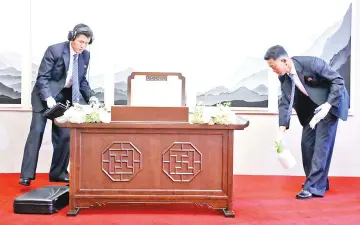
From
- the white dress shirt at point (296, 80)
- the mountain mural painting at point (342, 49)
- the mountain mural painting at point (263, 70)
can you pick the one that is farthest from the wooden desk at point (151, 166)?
the mountain mural painting at point (342, 49)

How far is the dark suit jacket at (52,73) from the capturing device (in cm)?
420

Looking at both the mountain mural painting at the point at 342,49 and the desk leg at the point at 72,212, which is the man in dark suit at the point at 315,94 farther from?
the desk leg at the point at 72,212

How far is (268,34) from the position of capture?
16.6ft

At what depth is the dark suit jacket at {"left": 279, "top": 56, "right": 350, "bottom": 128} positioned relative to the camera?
386cm

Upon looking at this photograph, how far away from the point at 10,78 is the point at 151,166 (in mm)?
2540

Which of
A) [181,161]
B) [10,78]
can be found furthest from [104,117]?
[10,78]

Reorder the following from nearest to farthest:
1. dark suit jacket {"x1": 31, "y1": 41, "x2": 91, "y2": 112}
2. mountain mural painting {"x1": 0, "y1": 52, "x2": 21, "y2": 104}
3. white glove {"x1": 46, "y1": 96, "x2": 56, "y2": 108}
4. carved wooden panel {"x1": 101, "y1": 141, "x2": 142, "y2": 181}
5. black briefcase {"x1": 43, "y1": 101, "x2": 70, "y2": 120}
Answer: carved wooden panel {"x1": 101, "y1": 141, "x2": 142, "y2": 181}, black briefcase {"x1": 43, "y1": 101, "x2": 70, "y2": 120}, white glove {"x1": 46, "y1": 96, "x2": 56, "y2": 108}, dark suit jacket {"x1": 31, "y1": 41, "x2": 91, "y2": 112}, mountain mural painting {"x1": 0, "y1": 52, "x2": 21, "y2": 104}

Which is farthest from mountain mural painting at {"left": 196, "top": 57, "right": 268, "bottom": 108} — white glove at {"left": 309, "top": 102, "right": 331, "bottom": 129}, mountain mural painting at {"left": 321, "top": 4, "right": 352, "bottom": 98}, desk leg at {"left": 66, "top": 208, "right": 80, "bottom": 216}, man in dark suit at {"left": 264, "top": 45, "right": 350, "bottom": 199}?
desk leg at {"left": 66, "top": 208, "right": 80, "bottom": 216}

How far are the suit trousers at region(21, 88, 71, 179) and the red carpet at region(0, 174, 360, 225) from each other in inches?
8.5

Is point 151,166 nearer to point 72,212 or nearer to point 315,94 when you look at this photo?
point 72,212

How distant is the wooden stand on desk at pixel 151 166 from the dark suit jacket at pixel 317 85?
0.94m

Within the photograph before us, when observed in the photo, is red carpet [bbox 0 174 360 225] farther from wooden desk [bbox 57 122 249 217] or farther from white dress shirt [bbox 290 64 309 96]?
white dress shirt [bbox 290 64 309 96]

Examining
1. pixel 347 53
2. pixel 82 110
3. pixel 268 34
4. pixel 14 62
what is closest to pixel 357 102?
pixel 347 53

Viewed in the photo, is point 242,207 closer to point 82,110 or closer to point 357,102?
point 82,110
